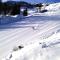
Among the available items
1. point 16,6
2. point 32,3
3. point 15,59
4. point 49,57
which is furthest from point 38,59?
point 32,3

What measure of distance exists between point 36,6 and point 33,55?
214 ft

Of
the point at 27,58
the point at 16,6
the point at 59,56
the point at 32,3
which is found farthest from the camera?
the point at 32,3

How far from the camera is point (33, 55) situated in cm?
646

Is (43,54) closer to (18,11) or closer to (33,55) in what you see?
(33,55)

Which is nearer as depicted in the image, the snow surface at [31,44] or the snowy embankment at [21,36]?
the snow surface at [31,44]

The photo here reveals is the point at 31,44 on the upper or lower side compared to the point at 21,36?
upper

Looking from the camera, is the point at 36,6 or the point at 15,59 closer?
the point at 15,59

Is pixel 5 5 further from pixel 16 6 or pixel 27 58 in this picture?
pixel 27 58

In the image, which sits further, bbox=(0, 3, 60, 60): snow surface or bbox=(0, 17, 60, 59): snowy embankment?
bbox=(0, 17, 60, 59): snowy embankment

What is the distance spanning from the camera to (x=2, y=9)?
138 feet

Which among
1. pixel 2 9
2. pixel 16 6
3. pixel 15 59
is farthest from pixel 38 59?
pixel 16 6

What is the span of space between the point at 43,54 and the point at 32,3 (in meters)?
65.1

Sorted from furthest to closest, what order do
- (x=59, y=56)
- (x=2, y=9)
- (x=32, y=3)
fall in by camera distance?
1. (x=32, y=3)
2. (x=2, y=9)
3. (x=59, y=56)

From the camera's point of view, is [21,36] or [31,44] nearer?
[31,44]
